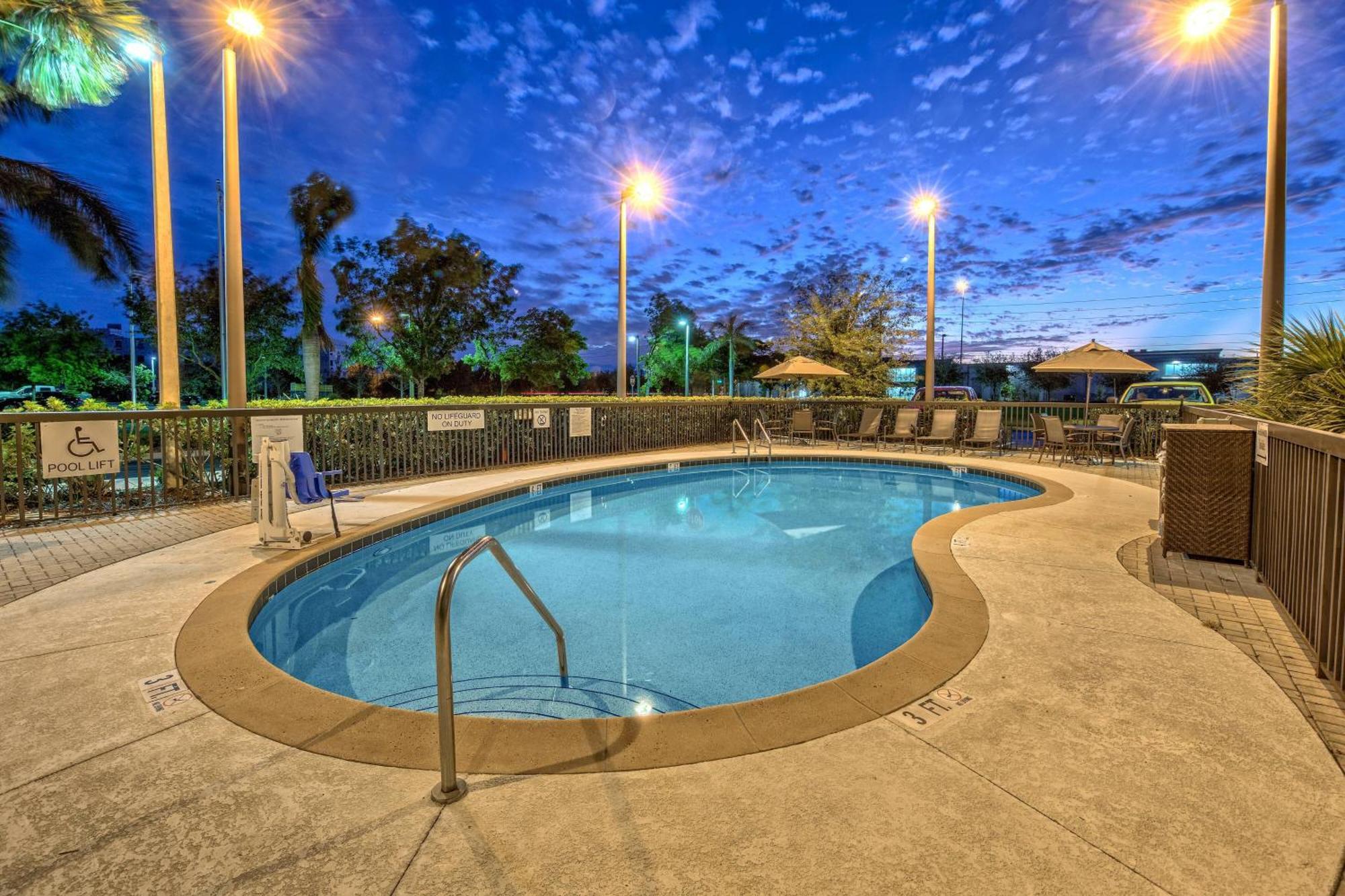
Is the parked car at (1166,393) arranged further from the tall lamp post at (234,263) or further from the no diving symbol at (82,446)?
the no diving symbol at (82,446)

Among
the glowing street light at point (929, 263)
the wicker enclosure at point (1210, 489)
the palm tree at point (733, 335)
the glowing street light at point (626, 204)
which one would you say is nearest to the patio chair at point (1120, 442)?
the glowing street light at point (929, 263)

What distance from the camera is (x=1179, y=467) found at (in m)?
4.35

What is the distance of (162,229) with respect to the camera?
7457mm

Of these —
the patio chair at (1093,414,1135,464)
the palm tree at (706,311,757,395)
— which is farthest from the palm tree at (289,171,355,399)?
the palm tree at (706,311,757,395)

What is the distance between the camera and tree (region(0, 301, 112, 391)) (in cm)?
2383

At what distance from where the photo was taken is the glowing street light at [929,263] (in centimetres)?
1290

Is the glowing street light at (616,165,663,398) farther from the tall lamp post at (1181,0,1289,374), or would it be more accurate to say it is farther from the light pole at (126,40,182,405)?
the tall lamp post at (1181,0,1289,374)

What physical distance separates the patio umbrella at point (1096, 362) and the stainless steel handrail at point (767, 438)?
190 inches

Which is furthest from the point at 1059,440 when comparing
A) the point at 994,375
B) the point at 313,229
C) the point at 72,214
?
the point at 994,375

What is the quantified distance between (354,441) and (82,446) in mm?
2907

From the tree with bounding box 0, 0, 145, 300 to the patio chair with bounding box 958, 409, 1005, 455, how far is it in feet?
47.6

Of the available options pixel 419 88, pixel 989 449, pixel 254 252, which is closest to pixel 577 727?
pixel 989 449

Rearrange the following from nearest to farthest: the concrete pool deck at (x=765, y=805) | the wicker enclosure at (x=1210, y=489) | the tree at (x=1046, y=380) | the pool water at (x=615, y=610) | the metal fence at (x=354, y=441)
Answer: the concrete pool deck at (x=765, y=805) < the pool water at (x=615, y=610) < the wicker enclosure at (x=1210, y=489) < the metal fence at (x=354, y=441) < the tree at (x=1046, y=380)

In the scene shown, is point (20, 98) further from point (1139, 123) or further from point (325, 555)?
point (1139, 123)
